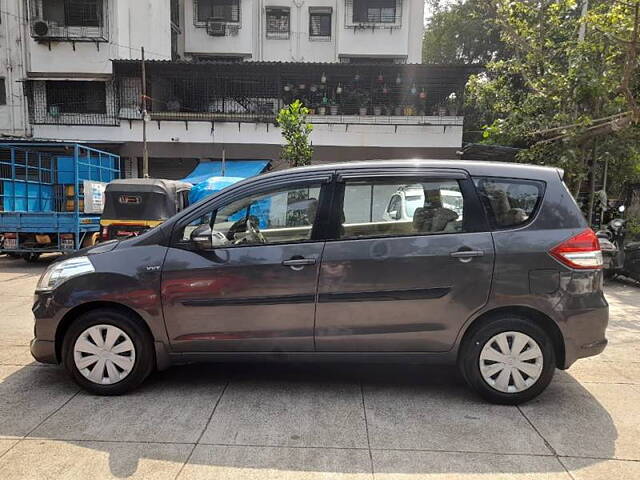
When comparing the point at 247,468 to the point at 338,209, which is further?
the point at 338,209

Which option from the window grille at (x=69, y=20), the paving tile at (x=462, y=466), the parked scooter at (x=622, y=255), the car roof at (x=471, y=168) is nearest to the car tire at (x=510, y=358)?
the paving tile at (x=462, y=466)

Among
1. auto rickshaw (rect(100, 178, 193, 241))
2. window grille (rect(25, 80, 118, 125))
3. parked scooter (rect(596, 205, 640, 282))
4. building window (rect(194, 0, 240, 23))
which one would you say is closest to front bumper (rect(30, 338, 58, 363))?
auto rickshaw (rect(100, 178, 193, 241))

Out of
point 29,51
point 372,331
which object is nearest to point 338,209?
point 372,331

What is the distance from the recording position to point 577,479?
2787mm

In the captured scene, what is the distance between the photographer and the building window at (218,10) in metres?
22.2

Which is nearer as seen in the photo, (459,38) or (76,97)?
(76,97)

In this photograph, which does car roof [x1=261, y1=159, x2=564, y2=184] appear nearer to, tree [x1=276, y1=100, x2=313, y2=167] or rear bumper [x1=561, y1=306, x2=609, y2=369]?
rear bumper [x1=561, y1=306, x2=609, y2=369]

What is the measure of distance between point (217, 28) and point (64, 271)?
21029 mm

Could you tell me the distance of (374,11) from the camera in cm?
2209

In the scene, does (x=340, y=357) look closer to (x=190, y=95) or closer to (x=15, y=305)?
(x=15, y=305)

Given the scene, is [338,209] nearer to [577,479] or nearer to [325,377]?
[325,377]

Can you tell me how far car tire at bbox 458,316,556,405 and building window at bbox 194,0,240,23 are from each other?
22.0m

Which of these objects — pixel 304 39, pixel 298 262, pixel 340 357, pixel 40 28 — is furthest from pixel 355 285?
pixel 304 39

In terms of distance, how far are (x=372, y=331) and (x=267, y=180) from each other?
1.45 m
